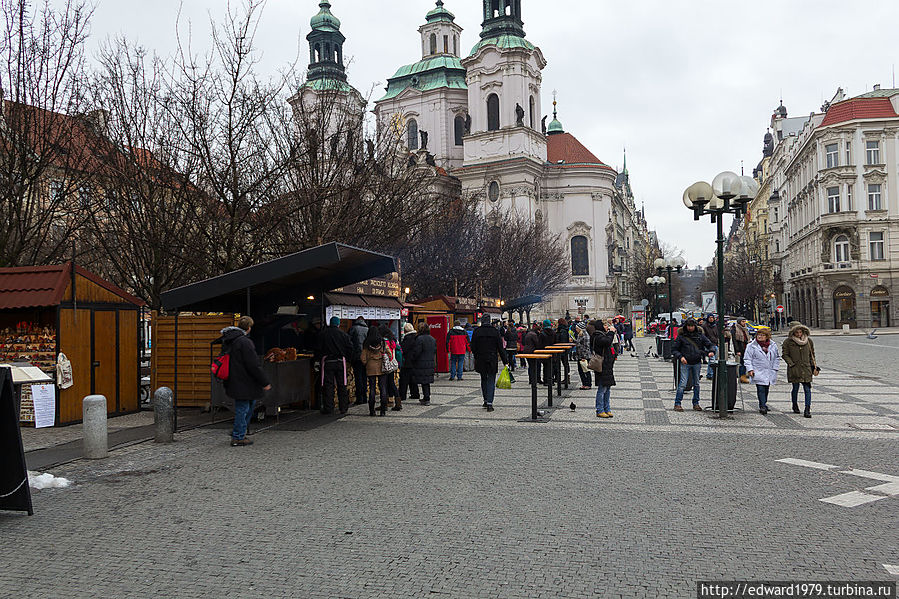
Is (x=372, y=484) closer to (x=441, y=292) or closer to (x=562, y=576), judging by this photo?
(x=562, y=576)

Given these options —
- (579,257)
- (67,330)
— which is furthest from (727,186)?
(579,257)

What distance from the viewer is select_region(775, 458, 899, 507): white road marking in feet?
21.6

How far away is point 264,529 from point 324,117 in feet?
47.0

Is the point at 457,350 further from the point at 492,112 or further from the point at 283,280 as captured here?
the point at 492,112

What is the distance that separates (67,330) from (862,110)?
62.1 meters

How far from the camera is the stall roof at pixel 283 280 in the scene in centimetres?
1043

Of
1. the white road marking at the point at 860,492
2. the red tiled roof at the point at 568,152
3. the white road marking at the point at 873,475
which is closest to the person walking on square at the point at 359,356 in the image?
the white road marking at the point at 860,492

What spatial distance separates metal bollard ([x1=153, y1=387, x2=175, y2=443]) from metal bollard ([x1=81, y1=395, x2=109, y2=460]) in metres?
1.01

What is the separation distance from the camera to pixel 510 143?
68.9m

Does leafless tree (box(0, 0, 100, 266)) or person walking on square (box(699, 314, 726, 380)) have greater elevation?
leafless tree (box(0, 0, 100, 266))

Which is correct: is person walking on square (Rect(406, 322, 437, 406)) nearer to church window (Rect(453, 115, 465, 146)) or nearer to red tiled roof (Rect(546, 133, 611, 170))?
red tiled roof (Rect(546, 133, 611, 170))

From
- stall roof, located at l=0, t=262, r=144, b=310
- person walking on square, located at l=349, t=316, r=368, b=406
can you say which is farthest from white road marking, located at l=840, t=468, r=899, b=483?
stall roof, located at l=0, t=262, r=144, b=310

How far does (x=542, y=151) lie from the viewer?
73.1m

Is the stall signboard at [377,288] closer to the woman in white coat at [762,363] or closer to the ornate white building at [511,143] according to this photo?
the woman in white coat at [762,363]
